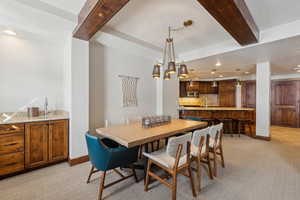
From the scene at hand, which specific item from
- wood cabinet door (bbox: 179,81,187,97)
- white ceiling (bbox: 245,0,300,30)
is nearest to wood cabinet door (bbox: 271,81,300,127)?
wood cabinet door (bbox: 179,81,187,97)

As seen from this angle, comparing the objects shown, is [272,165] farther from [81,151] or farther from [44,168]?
[44,168]

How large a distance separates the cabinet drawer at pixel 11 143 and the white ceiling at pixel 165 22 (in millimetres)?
2469

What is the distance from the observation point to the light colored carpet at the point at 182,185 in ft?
6.04

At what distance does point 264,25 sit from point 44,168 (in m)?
4.76

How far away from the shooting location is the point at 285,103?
6219 millimetres

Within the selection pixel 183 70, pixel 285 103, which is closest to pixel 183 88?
pixel 285 103

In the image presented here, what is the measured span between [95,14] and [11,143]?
7.76 ft

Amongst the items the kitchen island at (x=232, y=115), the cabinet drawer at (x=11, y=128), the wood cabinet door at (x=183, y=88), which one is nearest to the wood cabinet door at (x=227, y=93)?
the wood cabinet door at (x=183, y=88)

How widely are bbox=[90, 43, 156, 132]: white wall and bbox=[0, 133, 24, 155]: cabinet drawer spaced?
3.86 feet

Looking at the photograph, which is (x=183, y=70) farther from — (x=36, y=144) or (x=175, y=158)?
(x=36, y=144)

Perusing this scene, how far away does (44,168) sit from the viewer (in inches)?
99.2

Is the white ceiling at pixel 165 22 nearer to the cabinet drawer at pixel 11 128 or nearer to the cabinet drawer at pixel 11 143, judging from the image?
the cabinet drawer at pixel 11 128

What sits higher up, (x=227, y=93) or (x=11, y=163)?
(x=227, y=93)

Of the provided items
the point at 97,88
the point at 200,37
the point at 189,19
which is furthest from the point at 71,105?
the point at 200,37
